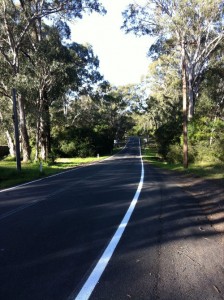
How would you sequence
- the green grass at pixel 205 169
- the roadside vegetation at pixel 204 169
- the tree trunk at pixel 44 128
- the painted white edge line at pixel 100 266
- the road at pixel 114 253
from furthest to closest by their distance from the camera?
the tree trunk at pixel 44 128, the green grass at pixel 205 169, the roadside vegetation at pixel 204 169, the road at pixel 114 253, the painted white edge line at pixel 100 266

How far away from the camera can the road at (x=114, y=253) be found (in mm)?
4477

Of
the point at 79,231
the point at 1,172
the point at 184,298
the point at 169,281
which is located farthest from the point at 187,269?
the point at 1,172

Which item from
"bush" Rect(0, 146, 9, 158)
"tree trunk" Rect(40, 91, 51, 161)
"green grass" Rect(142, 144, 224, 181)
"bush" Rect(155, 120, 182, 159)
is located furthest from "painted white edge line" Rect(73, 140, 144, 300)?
"bush" Rect(0, 146, 9, 158)

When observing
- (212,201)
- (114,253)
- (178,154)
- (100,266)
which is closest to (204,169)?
(178,154)

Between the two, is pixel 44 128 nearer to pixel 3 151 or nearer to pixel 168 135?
pixel 168 135

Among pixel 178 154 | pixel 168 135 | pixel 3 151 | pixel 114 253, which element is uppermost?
pixel 168 135

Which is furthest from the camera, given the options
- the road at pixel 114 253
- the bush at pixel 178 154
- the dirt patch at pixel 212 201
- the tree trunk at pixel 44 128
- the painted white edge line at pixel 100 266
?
the tree trunk at pixel 44 128

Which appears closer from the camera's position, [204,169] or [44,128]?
[204,169]

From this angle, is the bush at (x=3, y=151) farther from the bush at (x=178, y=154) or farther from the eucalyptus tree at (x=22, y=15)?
the bush at (x=178, y=154)

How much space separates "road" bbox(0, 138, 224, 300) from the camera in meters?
4.48

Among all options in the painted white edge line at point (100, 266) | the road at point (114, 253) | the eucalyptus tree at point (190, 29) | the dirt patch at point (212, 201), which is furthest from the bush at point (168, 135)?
the painted white edge line at point (100, 266)

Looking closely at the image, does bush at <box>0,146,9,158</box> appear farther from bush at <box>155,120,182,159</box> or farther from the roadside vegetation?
bush at <box>155,120,182,159</box>

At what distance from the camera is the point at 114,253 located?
230 inches

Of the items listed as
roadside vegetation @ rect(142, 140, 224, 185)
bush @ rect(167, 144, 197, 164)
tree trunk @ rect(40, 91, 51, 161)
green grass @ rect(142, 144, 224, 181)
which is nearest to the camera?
roadside vegetation @ rect(142, 140, 224, 185)
